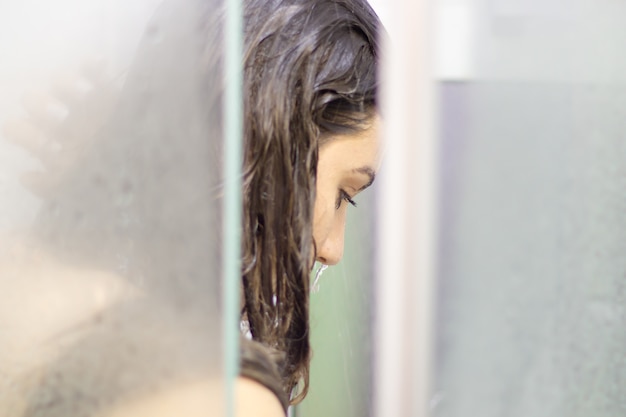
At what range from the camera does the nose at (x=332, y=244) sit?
1.06m

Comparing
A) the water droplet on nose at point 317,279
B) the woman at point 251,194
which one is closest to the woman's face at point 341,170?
the woman at point 251,194

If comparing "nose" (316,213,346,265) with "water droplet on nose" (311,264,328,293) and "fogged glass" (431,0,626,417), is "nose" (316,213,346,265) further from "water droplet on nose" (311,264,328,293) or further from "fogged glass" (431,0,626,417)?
"fogged glass" (431,0,626,417)

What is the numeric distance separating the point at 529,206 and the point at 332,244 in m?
0.65

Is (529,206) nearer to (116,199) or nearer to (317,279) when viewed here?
(116,199)

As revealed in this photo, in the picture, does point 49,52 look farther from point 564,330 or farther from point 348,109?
point 348,109

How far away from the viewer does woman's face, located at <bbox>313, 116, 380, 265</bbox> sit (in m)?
0.95

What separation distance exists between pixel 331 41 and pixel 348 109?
10cm

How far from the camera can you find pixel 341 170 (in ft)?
3.17

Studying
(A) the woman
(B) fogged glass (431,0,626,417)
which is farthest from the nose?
(B) fogged glass (431,0,626,417)

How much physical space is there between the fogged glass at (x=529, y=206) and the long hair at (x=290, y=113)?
455 mm

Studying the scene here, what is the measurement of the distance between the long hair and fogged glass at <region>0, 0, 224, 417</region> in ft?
1.31

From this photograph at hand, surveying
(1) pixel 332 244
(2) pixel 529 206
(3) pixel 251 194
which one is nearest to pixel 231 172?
(2) pixel 529 206

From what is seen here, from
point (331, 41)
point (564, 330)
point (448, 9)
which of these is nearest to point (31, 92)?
point (448, 9)

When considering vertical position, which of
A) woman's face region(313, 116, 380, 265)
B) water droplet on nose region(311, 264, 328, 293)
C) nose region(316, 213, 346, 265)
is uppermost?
woman's face region(313, 116, 380, 265)
